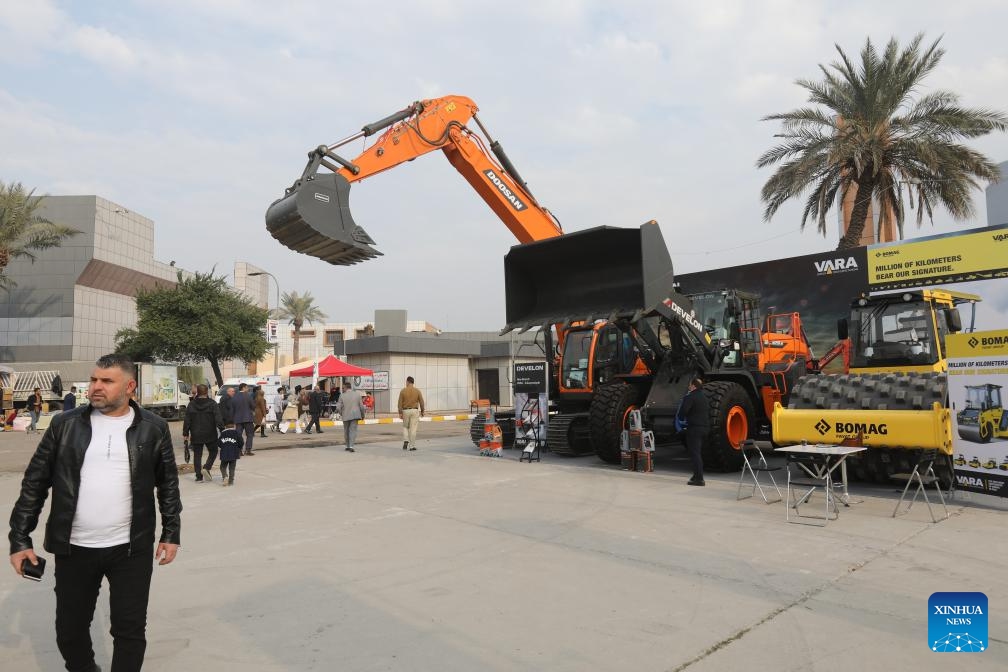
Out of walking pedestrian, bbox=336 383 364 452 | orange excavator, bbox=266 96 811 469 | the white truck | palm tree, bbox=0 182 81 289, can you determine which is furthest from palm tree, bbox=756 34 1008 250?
palm tree, bbox=0 182 81 289

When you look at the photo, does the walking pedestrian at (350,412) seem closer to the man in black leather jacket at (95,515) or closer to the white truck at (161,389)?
the man in black leather jacket at (95,515)

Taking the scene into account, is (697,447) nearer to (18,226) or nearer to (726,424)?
(726,424)

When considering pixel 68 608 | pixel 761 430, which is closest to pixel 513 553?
pixel 68 608

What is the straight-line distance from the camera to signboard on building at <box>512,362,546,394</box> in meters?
14.6

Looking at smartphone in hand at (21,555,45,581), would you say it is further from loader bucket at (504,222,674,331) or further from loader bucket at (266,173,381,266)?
loader bucket at (504,222,674,331)

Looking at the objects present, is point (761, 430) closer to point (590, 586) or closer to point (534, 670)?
point (590, 586)

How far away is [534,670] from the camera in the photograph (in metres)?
3.84

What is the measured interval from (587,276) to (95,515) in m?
9.29

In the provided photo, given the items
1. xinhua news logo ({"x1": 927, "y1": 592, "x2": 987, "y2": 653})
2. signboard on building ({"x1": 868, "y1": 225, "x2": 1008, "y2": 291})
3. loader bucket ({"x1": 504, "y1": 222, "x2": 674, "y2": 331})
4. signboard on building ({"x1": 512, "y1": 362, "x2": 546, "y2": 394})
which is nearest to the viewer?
xinhua news logo ({"x1": 927, "y1": 592, "x2": 987, "y2": 653})

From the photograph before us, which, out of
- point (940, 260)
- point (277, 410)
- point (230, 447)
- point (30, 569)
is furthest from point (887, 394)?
point (277, 410)

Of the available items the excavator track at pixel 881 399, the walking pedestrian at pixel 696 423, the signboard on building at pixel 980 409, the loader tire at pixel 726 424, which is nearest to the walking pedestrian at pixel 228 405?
the walking pedestrian at pixel 696 423

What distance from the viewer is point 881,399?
29.6ft

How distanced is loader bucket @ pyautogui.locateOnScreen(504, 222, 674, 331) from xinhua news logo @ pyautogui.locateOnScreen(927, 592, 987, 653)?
6688mm

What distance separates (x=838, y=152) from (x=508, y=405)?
25466 millimetres
